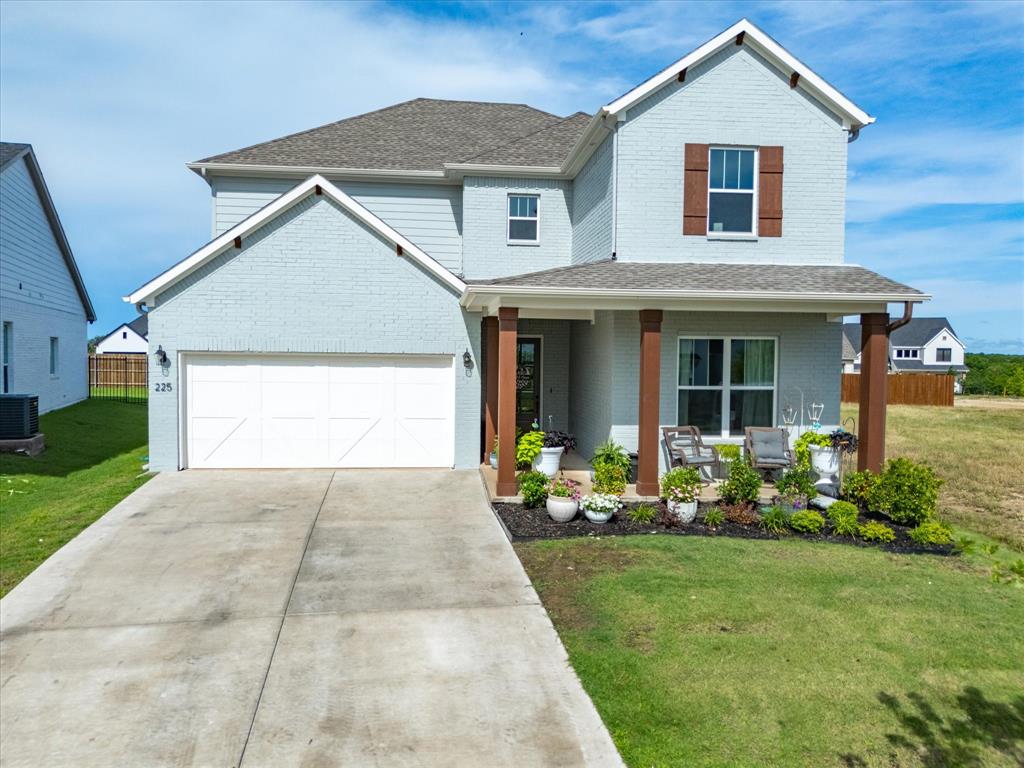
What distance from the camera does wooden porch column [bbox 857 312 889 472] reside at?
11555mm

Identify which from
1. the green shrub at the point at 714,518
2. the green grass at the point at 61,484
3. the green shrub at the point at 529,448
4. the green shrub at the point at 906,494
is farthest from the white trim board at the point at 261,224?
the green shrub at the point at 906,494

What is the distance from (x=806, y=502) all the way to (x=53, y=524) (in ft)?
34.9

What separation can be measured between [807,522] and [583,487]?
355 centimetres

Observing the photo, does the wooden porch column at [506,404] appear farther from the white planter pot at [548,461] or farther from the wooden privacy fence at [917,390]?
the wooden privacy fence at [917,390]

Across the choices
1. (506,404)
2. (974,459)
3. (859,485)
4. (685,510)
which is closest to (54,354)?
(506,404)

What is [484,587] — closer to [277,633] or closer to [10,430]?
[277,633]

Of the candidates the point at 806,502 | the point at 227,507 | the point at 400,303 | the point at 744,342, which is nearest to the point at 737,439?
the point at 744,342

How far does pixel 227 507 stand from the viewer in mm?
11023

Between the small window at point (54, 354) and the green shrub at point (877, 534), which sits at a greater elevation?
the small window at point (54, 354)

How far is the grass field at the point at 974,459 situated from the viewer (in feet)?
37.6

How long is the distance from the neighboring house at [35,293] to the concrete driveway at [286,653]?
12608 millimetres

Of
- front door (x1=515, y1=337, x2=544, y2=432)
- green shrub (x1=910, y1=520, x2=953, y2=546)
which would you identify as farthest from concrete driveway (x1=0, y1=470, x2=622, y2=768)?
front door (x1=515, y1=337, x2=544, y2=432)

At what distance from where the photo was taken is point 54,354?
23.4m

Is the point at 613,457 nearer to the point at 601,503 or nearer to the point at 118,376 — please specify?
the point at 601,503
